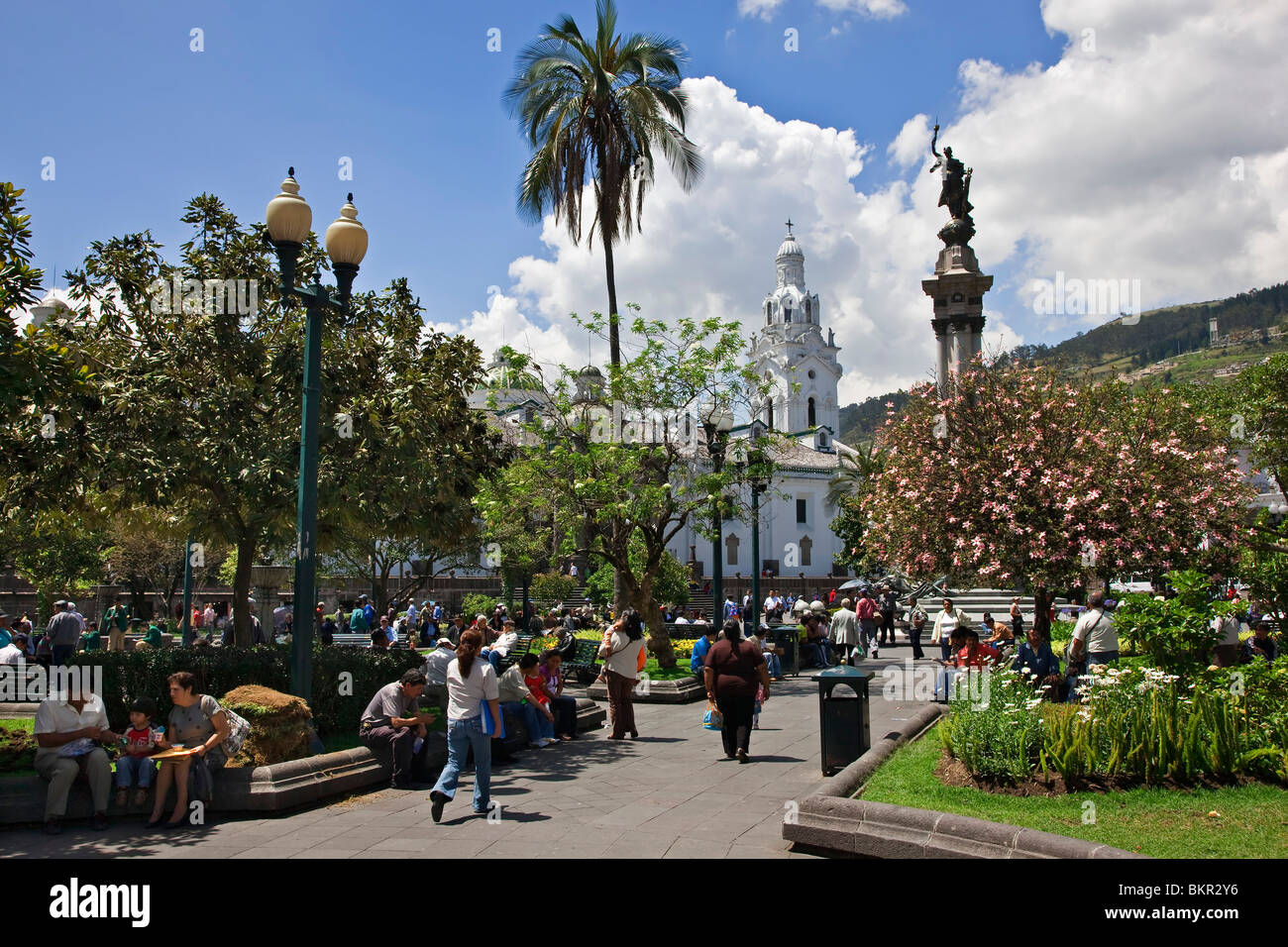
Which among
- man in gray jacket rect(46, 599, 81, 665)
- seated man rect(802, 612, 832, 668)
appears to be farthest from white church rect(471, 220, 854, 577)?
man in gray jacket rect(46, 599, 81, 665)

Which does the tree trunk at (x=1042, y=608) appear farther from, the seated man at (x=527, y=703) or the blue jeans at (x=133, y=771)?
the blue jeans at (x=133, y=771)

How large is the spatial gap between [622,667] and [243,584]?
4.98m

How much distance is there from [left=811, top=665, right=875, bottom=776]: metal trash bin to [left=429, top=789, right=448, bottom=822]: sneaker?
3.64 meters

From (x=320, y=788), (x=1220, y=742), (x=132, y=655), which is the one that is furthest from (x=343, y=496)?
(x=1220, y=742)

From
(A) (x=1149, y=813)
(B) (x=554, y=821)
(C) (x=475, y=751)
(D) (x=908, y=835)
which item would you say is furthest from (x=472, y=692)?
(A) (x=1149, y=813)

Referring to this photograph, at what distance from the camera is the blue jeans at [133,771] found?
7512 mm

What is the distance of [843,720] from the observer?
357 inches

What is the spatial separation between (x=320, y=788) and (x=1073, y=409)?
13.6 m

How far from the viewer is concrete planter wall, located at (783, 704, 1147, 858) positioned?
531 centimetres

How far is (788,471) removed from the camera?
206 feet

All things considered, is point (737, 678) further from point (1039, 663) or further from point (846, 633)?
point (846, 633)
